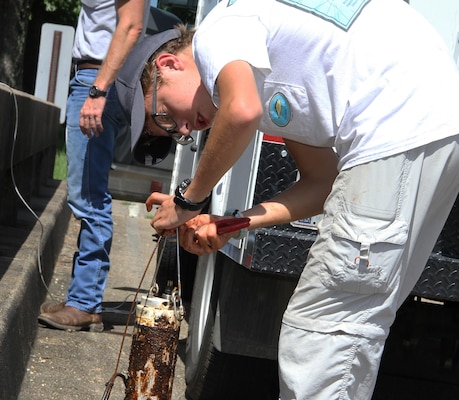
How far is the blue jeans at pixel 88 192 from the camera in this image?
19.8 feet

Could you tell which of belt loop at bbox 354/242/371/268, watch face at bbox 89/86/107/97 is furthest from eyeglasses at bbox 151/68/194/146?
watch face at bbox 89/86/107/97

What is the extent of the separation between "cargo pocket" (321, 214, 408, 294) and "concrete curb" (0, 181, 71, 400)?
5.87 feet

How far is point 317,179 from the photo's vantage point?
11.9 feet

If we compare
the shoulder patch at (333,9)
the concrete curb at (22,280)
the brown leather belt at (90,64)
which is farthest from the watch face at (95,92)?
the shoulder patch at (333,9)

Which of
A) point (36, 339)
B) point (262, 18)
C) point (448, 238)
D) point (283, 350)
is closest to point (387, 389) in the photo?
point (448, 238)

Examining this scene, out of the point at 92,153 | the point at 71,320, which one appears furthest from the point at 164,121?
the point at 71,320

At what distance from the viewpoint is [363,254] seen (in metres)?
3.08

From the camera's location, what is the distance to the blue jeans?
238 inches

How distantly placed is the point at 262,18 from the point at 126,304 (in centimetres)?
450

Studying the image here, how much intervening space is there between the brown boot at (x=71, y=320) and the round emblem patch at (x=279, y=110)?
3.13 metres

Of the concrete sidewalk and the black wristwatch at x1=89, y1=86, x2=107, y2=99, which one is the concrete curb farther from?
the black wristwatch at x1=89, y1=86, x2=107, y2=99

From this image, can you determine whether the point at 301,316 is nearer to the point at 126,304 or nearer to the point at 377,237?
the point at 377,237

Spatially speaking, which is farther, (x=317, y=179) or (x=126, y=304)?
(x=126, y=304)

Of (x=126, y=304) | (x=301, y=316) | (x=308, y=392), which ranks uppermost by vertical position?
(x=301, y=316)
